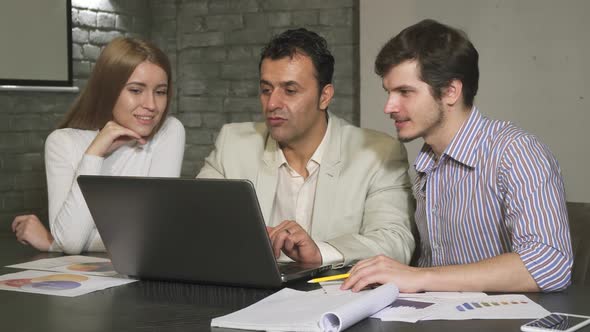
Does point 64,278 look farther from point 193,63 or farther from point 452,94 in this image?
point 193,63

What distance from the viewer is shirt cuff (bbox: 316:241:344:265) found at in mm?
1787

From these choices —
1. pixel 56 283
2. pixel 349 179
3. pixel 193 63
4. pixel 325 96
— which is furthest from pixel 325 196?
pixel 193 63

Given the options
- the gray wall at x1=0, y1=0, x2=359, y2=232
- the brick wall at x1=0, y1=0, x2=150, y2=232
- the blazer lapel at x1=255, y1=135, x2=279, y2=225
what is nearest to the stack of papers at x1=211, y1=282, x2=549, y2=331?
the blazer lapel at x1=255, y1=135, x2=279, y2=225

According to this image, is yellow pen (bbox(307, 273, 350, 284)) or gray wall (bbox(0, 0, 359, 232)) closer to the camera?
yellow pen (bbox(307, 273, 350, 284))

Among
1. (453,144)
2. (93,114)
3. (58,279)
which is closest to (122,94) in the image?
(93,114)

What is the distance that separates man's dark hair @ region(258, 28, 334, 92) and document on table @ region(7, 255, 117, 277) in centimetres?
80

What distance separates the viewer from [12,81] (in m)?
3.88

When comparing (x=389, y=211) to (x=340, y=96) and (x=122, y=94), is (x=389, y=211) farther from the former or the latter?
(x=340, y=96)

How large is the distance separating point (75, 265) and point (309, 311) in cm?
79

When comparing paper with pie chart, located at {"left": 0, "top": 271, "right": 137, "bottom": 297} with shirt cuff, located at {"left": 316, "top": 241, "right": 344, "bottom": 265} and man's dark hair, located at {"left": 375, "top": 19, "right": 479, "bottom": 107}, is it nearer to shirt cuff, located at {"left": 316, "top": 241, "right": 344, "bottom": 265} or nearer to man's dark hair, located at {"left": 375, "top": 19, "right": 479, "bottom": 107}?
shirt cuff, located at {"left": 316, "top": 241, "right": 344, "bottom": 265}

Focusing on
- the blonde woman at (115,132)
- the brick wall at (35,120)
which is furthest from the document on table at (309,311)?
the brick wall at (35,120)

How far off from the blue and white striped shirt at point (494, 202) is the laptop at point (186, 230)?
0.42m

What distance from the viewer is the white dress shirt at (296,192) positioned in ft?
7.56

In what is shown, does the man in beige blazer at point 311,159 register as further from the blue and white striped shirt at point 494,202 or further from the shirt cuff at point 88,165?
the shirt cuff at point 88,165
